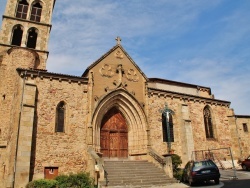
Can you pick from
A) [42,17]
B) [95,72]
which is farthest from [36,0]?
[95,72]

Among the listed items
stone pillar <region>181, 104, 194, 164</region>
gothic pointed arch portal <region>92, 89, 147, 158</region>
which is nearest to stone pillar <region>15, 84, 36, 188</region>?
gothic pointed arch portal <region>92, 89, 147, 158</region>

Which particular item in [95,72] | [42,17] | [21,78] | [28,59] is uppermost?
[42,17]

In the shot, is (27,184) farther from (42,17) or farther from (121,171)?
(42,17)

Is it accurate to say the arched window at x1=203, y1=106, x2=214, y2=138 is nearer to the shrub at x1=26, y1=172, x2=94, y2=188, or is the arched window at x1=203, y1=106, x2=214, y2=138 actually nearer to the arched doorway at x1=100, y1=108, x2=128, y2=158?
the arched doorway at x1=100, y1=108, x2=128, y2=158

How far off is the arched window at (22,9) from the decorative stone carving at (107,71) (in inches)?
526

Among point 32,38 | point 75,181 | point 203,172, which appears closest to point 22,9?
point 32,38

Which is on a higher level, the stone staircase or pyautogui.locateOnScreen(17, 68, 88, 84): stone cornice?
pyautogui.locateOnScreen(17, 68, 88, 84): stone cornice

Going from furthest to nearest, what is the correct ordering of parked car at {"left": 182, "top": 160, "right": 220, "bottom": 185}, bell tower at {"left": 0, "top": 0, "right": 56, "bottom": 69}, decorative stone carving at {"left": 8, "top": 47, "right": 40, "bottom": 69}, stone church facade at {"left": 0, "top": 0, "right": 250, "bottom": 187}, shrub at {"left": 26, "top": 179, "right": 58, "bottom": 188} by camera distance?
1. bell tower at {"left": 0, "top": 0, "right": 56, "bottom": 69}
2. decorative stone carving at {"left": 8, "top": 47, "right": 40, "bottom": 69}
3. stone church facade at {"left": 0, "top": 0, "right": 250, "bottom": 187}
4. parked car at {"left": 182, "top": 160, "right": 220, "bottom": 185}
5. shrub at {"left": 26, "top": 179, "right": 58, "bottom": 188}

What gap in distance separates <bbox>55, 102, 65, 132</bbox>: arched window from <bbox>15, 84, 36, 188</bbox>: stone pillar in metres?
1.96

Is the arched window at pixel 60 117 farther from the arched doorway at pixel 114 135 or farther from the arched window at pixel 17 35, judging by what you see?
the arched window at pixel 17 35

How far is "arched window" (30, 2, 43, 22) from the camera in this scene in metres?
26.1

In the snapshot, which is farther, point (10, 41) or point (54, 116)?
point (10, 41)

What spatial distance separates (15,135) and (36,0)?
1884 cm

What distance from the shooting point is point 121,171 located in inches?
591
